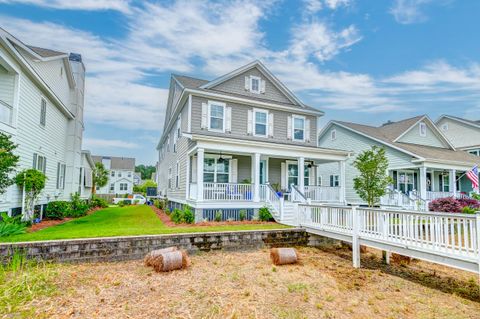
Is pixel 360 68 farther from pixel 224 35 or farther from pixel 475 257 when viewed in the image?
pixel 475 257

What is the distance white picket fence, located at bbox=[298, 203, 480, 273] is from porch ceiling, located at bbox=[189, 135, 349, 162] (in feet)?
12.6

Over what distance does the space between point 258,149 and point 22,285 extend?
9.52m

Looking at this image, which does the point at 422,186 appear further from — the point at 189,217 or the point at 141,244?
the point at 141,244

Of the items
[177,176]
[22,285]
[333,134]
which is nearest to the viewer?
[22,285]

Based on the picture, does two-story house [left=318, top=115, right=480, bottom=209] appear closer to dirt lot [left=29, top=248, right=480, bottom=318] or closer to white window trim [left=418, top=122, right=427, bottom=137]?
white window trim [left=418, top=122, right=427, bottom=137]

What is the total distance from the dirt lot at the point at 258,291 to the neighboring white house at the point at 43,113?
6.66 meters

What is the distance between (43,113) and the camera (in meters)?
12.6

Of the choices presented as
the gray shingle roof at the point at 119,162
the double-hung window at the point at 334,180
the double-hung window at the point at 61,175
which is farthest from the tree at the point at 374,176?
the gray shingle roof at the point at 119,162

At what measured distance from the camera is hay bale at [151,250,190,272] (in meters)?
6.41

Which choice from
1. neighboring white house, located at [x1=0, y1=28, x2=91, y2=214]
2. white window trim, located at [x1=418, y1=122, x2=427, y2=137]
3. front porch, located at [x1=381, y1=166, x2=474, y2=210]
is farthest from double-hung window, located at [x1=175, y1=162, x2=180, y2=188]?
white window trim, located at [x1=418, y1=122, x2=427, y2=137]

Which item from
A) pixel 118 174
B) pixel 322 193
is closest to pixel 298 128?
pixel 322 193

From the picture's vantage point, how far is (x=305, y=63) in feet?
67.8

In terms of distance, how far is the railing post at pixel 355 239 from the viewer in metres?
7.43

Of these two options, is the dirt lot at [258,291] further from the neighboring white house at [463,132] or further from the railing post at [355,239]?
the neighboring white house at [463,132]
